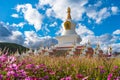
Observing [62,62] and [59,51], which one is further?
[59,51]

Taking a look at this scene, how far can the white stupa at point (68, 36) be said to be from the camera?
35.1 metres

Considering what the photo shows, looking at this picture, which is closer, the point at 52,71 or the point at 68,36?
the point at 52,71

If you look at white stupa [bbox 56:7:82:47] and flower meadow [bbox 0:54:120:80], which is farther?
white stupa [bbox 56:7:82:47]

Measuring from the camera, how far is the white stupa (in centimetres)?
3511

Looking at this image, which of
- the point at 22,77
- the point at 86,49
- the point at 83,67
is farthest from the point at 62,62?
the point at 86,49

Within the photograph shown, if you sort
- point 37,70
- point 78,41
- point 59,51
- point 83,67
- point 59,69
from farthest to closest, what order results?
point 78,41, point 59,51, point 83,67, point 59,69, point 37,70

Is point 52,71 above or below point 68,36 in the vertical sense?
below

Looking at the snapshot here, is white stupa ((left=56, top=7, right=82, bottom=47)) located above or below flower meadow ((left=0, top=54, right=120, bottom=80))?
above

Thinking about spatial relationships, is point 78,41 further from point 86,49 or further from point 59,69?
point 59,69

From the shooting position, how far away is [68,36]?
35.8m

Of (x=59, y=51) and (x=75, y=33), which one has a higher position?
(x=75, y=33)

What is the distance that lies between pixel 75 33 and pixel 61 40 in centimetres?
239

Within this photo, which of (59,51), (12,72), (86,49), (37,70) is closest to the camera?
(12,72)

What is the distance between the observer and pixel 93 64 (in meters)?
9.32
